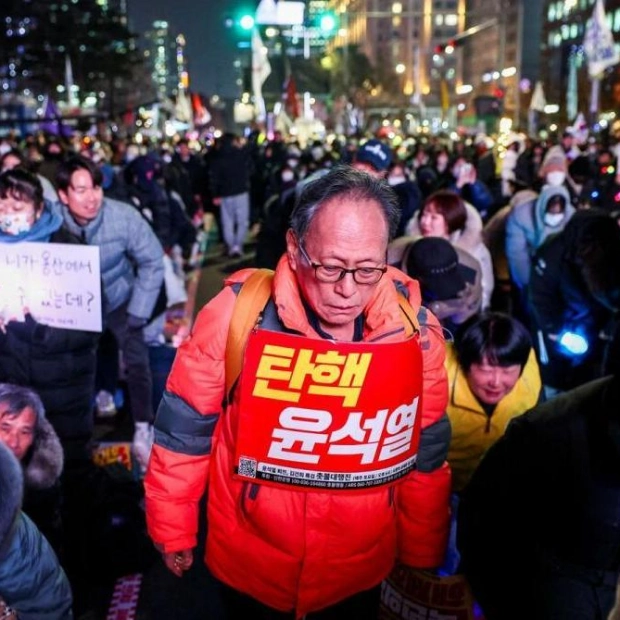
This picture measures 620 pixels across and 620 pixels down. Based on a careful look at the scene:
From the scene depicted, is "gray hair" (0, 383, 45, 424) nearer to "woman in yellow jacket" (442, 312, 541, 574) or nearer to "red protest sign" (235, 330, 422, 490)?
"red protest sign" (235, 330, 422, 490)

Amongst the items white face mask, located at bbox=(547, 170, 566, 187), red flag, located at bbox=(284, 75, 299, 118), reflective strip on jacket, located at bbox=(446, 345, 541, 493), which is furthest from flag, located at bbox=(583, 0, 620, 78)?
reflective strip on jacket, located at bbox=(446, 345, 541, 493)

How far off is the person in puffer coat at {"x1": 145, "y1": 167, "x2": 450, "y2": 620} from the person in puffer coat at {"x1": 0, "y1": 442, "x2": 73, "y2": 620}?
43cm

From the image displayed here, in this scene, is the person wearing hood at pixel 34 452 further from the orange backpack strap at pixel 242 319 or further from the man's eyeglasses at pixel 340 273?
the man's eyeglasses at pixel 340 273

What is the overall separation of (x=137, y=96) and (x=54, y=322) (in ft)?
263

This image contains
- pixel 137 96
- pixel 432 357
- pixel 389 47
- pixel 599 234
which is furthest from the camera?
pixel 389 47

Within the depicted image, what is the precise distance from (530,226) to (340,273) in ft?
16.1

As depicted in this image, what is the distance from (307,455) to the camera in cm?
220

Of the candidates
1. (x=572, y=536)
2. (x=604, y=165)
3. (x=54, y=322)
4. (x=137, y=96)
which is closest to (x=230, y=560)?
(x=572, y=536)

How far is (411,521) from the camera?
2.51 metres

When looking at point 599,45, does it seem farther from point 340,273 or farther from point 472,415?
point 340,273

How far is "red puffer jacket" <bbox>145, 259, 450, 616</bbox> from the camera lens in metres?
2.26

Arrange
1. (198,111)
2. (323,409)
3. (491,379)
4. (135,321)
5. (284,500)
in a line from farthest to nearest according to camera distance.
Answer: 1. (198,111)
2. (135,321)
3. (491,379)
4. (284,500)
5. (323,409)

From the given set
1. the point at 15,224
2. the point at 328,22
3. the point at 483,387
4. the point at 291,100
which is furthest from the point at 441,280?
the point at 291,100

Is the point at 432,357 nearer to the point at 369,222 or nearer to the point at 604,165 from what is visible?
the point at 369,222
